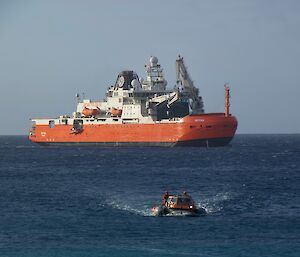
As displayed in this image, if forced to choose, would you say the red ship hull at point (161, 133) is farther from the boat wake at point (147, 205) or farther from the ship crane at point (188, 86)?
the boat wake at point (147, 205)

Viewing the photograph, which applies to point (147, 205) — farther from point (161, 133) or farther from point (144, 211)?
point (161, 133)

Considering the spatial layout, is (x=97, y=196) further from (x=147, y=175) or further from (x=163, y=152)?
(x=163, y=152)

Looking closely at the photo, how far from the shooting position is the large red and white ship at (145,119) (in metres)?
150

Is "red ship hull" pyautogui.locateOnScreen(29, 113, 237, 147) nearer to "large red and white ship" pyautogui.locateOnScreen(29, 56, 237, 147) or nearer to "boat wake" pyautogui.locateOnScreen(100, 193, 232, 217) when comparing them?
"large red and white ship" pyautogui.locateOnScreen(29, 56, 237, 147)

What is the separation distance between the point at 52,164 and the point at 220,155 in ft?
102

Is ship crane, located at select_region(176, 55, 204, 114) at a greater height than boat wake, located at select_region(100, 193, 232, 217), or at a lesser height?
greater

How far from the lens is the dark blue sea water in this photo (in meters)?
49.0

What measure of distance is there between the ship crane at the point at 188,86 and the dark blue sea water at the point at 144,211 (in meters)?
49.9

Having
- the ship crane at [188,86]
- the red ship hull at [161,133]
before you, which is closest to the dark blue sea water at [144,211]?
the red ship hull at [161,133]

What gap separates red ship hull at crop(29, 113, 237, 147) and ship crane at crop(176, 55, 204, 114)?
11551 millimetres

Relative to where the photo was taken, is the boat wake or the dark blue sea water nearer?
the dark blue sea water

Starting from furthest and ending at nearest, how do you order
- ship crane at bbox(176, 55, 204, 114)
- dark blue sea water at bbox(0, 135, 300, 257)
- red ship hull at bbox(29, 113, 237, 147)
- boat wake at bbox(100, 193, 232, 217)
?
1. ship crane at bbox(176, 55, 204, 114)
2. red ship hull at bbox(29, 113, 237, 147)
3. boat wake at bbox(100, 193, 232, 217)
4. dark blue sea water at bbox(0, 135, 300, 257)

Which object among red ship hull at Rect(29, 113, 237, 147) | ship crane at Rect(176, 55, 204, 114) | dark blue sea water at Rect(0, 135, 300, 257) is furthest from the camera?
ship crane at Rect(176, 55, 204, 114)

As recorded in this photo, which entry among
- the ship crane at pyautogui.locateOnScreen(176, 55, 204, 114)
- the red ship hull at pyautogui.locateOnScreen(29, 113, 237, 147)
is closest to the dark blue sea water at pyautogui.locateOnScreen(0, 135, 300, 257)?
the red ship hull at pyautogui.locateOnScreen(29, 113, 237, 147)
